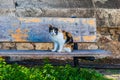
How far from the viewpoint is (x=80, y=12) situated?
9492 millimetres

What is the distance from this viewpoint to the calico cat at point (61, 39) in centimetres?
826

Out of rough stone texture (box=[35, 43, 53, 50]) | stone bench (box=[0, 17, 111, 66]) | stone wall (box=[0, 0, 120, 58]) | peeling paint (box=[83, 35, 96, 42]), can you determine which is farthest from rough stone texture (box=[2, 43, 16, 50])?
peeling paint (box=[83, 35, 96, 42])

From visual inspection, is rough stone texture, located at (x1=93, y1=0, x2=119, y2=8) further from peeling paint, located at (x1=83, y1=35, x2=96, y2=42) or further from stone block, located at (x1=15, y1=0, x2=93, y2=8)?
peeling paint, located at (x1=83, y1=35, x2=96, y2=42)

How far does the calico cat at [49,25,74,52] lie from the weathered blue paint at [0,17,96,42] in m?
0.34

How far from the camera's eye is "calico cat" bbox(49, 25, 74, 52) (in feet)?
27.1

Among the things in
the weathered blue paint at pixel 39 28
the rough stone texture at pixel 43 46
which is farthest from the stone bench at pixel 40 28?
the rough stone texture at pixel 43 46

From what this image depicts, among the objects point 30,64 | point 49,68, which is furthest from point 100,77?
point 30,64

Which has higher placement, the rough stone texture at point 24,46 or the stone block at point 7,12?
the stone block at point 7,12

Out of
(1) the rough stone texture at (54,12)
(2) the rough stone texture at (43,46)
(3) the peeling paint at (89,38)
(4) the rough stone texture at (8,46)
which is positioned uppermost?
(1) the rough stone texture at (54,12)

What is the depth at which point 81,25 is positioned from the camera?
8.80 meters

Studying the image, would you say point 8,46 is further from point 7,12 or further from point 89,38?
point 89,38

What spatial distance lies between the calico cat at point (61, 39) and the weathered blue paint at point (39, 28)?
1.10 ft

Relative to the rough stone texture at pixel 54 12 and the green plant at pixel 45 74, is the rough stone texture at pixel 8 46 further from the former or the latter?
the green plant at pixel 45 74

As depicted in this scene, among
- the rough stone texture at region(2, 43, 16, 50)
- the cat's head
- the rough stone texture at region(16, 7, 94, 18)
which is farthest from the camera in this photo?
the rough stone texture at region(2, 43, 16, 50)
